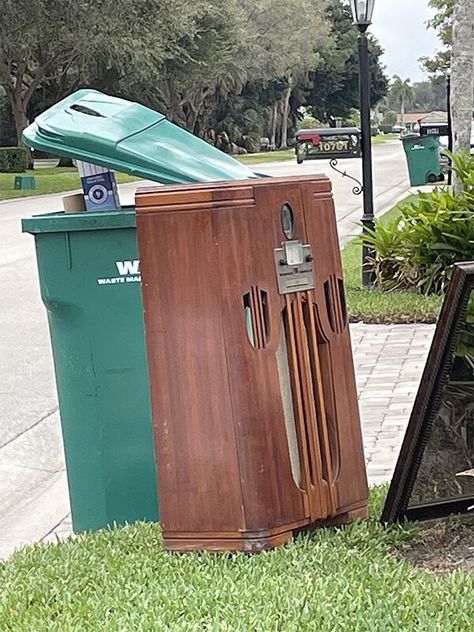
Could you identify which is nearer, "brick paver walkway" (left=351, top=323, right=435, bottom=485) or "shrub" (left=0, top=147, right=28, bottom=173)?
"brick paver walkway" (left=351, top=323, right=435, bottom=485)

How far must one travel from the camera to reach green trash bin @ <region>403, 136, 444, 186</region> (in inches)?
1009

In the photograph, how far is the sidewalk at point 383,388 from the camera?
5453 mm

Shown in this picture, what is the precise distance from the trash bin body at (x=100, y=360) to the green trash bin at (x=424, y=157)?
22054 mm

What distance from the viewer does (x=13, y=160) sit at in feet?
145

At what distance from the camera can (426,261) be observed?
10.7 m

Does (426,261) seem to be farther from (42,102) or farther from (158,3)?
(42,102)

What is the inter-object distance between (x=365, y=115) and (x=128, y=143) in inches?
345

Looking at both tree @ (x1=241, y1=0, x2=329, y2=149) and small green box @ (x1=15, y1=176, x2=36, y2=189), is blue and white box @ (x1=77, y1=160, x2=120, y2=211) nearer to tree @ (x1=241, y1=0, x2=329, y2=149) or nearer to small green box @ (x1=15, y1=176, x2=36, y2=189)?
small green box @ (x1=15, y1=176, x2=36, y2=189)

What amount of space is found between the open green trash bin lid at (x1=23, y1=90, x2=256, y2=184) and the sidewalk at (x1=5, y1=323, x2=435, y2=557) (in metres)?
1.67

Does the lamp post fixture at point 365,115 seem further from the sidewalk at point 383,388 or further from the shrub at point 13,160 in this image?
the shrub at point 13,160

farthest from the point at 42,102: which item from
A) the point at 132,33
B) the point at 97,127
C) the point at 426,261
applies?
the point at 97,127

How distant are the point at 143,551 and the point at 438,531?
1010 millimetres

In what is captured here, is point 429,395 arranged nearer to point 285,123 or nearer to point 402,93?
point 285,123

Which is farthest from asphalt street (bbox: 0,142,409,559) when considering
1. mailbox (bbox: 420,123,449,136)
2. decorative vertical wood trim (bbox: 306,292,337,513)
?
mailbox (bbox: 420,123,449,136)
